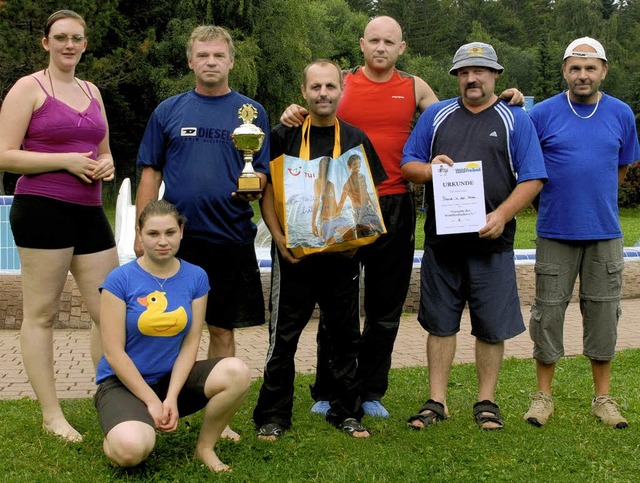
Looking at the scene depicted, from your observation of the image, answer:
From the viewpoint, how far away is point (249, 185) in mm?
4301

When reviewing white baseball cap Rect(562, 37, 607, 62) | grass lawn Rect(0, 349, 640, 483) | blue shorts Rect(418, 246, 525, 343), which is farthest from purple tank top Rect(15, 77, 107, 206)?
white baseball cap Rect(562, 37, 607, 62)

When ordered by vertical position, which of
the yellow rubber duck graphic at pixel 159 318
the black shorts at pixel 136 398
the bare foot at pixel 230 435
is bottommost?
the bare foot at pixel 230 435

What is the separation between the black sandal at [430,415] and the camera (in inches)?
193

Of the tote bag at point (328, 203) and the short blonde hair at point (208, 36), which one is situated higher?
the short blonde hair at point (208, 36)

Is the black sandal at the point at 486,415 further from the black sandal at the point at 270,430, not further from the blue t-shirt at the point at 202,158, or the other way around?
the blue t-shirt at the point at 202,158

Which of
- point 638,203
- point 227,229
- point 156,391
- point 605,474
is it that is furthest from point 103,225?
point 638,203

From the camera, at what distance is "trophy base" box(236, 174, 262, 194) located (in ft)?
14.1

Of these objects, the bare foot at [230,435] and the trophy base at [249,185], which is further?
the bare foot at [230,435]

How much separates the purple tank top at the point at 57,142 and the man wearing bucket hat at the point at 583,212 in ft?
8.76

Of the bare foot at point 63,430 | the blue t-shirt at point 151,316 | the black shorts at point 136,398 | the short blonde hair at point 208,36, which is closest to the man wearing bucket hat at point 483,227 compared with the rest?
the short blonde hair at point 208,36

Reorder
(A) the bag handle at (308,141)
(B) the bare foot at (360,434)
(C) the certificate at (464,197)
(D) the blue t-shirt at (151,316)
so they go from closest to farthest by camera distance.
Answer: (D) the blue t-shirt at (151,316), (A) the bag handle at (308,141), (C) the certificate at (464,197), (B) the bare foot at (360,434)

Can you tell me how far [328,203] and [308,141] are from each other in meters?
0.39

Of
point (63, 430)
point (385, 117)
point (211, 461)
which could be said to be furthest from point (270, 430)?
point (385, 117)

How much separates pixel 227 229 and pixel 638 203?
86.1ft
